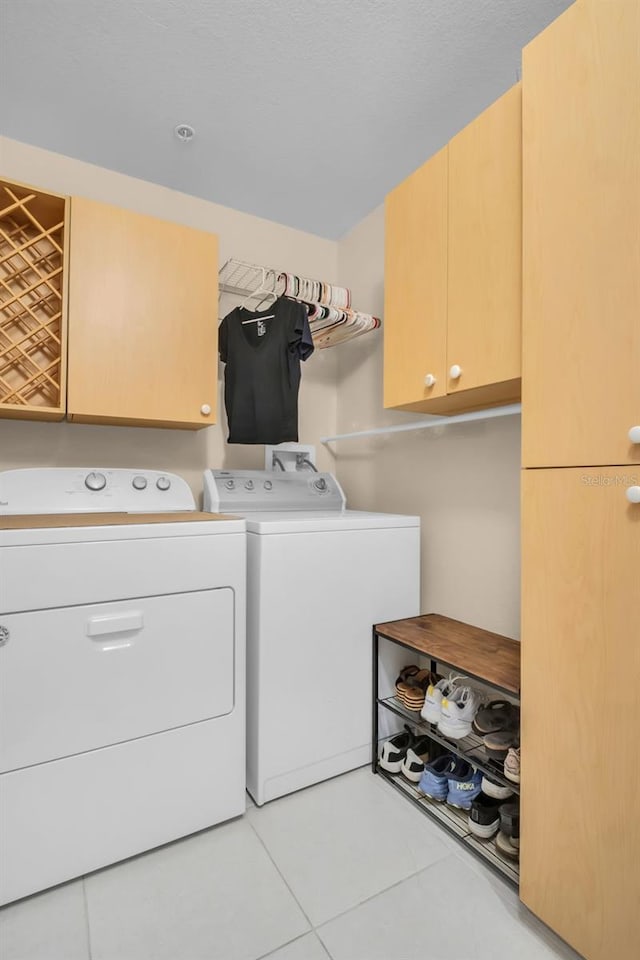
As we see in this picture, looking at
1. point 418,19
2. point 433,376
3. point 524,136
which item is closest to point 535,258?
point 524,136

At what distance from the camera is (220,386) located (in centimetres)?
241

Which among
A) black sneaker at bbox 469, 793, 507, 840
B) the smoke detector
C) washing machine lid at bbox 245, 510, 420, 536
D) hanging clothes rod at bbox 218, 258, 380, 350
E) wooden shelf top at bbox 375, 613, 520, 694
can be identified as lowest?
black sneaker at bbox 469, 793, 507, 840

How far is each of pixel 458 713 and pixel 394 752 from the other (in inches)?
15.4

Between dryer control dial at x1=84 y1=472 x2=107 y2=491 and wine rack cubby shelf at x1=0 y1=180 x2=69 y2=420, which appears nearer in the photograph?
wine rack cubby shelf at x1=0 y1=180 x2=69 y2=420

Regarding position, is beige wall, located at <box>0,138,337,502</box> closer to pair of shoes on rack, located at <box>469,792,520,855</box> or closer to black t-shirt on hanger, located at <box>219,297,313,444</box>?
black t-shirt on hanger, located at <box>219,297,313,444</box>

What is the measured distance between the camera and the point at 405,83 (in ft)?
5.61

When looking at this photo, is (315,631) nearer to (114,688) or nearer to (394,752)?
(394,752)

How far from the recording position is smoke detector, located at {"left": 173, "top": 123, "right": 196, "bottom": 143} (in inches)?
75.6

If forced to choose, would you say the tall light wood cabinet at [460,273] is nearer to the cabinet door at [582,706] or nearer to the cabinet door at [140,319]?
the cabinet door at [582,706]

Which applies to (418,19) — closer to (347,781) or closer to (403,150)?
(403,150)

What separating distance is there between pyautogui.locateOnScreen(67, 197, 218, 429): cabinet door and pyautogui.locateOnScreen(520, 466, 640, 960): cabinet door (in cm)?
138

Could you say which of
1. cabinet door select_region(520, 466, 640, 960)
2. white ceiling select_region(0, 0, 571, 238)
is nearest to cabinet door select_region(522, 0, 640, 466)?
cabinet door select_region(520, 466, 640, 960)

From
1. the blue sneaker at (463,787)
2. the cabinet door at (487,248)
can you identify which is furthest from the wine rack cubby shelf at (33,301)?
the blue sneaker at (463,787)

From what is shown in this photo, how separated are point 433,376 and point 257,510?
99 centimetres
